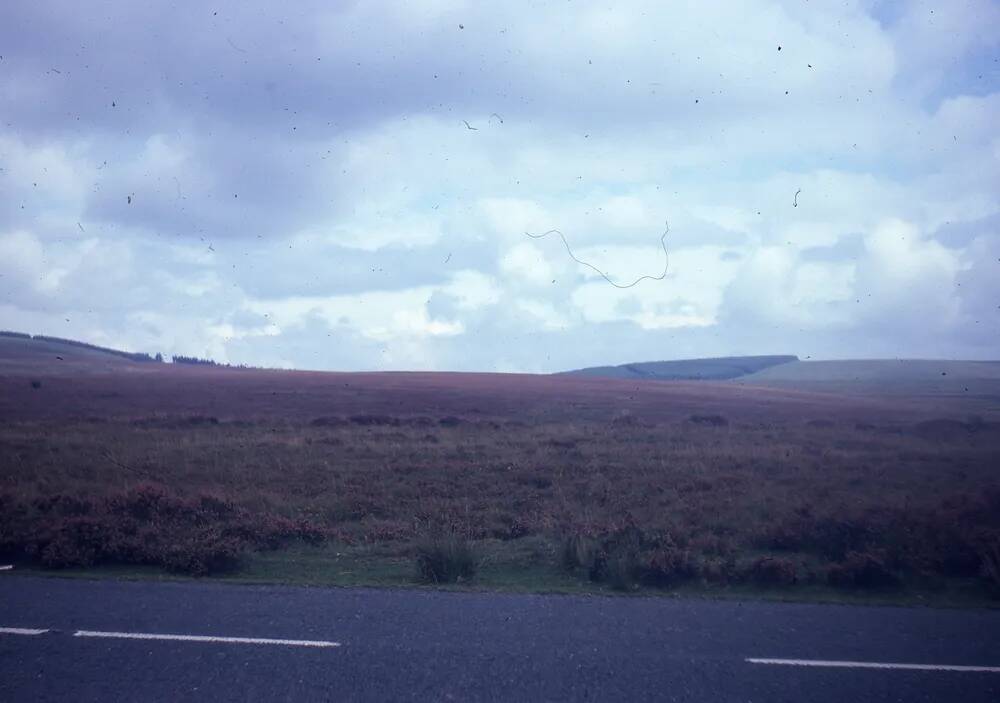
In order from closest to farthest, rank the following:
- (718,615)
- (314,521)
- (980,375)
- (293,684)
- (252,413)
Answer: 1. (293,684)
2. (718,615)
3. (314,521)
4. (252,413)
5. (980,375)

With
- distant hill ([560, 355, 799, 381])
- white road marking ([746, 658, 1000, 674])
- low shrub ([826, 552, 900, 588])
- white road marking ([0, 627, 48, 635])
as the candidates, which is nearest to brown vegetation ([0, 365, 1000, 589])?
low shrub ([826, 552, 900, 588])

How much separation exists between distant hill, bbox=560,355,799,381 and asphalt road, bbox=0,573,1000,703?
70.6 m

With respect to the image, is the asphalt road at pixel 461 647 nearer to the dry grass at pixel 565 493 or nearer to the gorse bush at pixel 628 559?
the gorse bush at pixel 628 559

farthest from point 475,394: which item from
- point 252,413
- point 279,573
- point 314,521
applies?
point 279,573

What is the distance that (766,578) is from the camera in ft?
36.2

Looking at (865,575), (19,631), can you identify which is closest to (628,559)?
(865,575)

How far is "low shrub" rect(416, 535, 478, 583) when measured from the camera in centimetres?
1112

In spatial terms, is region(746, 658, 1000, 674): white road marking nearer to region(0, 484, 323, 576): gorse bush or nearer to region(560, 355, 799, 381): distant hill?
region(0, 484, 323, 576): gorse bush

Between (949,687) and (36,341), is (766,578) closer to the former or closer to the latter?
(949,687)

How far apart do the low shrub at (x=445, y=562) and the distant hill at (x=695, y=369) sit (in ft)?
225

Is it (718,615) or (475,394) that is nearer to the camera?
(718,615)

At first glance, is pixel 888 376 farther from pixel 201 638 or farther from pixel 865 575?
pixel 201 638

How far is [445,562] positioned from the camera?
11.3m

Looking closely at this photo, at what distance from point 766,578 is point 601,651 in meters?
4.12
